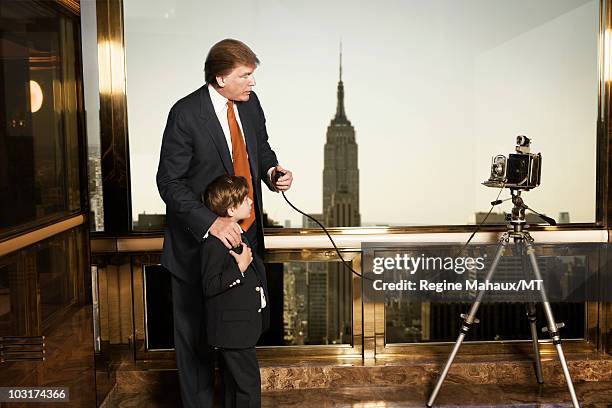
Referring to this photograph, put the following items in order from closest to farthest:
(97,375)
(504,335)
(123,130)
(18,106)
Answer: (18,106) → (97,375) → (123,130) → (504,335)

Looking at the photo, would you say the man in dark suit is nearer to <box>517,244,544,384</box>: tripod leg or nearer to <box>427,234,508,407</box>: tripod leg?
<box>427,234,508,407</box>: tripod leg

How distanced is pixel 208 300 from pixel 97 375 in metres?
0.90

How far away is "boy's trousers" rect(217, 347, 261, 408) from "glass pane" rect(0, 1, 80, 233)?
81 cm

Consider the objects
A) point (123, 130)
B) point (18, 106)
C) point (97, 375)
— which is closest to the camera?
point (18, 106)

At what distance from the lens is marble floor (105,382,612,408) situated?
3.23m

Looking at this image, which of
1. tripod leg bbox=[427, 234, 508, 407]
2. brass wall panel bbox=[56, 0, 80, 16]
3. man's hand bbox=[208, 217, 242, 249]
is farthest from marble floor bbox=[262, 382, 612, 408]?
brass wall panel bbox=[56, 0, 80, 16]

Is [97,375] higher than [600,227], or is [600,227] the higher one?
[600,227]

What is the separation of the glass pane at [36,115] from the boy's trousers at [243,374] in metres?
0.81

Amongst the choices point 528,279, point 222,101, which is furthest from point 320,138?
point 528,279

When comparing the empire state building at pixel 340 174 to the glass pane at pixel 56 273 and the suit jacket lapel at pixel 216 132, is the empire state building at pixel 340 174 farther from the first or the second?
the glass pane at pixel 56 273

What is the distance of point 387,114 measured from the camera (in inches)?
138

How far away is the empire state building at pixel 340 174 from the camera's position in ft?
11.5

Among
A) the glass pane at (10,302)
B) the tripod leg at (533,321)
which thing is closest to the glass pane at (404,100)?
the tripod leg at (533,321)

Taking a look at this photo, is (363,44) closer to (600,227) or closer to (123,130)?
(123,130)
